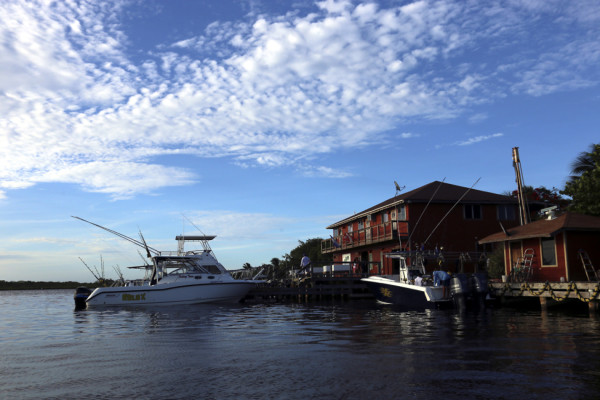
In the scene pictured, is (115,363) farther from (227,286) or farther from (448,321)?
(227,286)

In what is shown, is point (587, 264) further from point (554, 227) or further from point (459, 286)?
point (459, 286)

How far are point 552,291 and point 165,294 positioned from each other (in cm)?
1997

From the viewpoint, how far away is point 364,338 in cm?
1402

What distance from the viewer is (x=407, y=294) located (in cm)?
2489

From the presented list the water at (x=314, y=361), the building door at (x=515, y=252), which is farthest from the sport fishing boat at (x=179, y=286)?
the building door at (x=515, y=252)

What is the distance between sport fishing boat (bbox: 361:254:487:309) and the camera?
2233 centimetres

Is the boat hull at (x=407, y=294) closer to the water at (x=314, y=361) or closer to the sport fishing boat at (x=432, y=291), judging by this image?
the sport fishing boat at (x=432, y=291)

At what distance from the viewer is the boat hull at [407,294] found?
22.8 metres

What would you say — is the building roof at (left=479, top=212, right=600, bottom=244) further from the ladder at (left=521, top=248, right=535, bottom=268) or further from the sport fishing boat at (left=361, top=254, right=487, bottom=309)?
the sport fishing boat at (left=361, top=254, right=487, bottom=309)

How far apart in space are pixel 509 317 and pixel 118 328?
570 inches

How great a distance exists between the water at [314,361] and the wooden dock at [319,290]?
16.9 meters

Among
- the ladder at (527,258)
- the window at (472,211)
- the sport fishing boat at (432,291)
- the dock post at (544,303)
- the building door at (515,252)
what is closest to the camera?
the sport fishing boat at (432,291)

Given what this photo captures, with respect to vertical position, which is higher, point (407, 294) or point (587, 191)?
point (587, 191)

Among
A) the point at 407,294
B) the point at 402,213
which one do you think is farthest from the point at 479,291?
the point at 402,213
